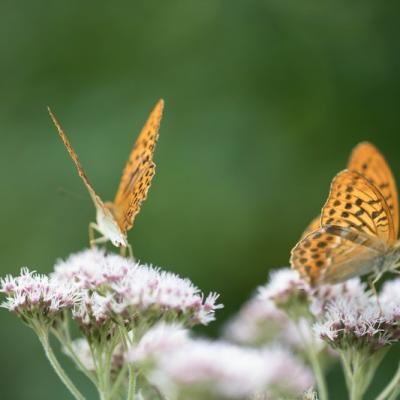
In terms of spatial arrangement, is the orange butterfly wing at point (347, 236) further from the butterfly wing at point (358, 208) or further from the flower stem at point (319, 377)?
the flower stem at point (319, 377)

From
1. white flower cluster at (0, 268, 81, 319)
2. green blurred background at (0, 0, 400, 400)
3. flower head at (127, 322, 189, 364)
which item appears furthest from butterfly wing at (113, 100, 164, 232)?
green blurred background at (0, 0, 400, 400)

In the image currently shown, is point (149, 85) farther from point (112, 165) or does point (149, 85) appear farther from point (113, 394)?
point (113, 394)

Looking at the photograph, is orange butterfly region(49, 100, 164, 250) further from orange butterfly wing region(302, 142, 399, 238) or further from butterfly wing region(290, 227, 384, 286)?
orange butterfly wing region(302, 142, 399, 238)

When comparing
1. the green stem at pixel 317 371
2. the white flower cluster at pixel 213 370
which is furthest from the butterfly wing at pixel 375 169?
the white flower cluster at pixel 213 370

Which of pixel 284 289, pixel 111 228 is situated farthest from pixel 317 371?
pixel 111 228

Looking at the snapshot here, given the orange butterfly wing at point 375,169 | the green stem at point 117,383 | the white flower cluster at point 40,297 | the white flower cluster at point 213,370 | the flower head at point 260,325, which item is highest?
the orange butterfly wing at point 375,169
